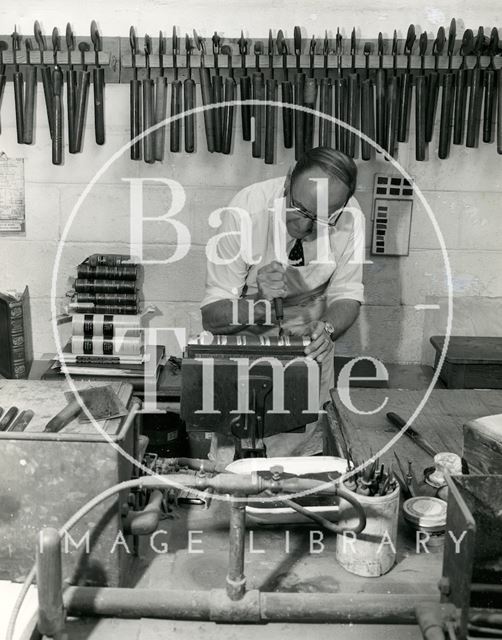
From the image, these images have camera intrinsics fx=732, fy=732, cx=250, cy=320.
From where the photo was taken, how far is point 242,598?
1.26m

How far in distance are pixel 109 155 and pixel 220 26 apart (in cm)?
76

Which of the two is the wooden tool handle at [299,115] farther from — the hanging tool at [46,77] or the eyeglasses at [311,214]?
the hanging tool at [46,77]

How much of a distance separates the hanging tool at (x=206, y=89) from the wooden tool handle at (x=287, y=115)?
0.31m

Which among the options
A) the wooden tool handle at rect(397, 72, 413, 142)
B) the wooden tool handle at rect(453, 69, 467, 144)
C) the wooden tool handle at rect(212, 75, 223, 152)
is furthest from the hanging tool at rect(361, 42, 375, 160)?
the wooden tool handle at rect(212, 75, 223, 152)

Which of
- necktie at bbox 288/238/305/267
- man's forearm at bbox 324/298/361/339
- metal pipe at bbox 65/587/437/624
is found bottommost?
metal pipe at bbox 65/587/437/624

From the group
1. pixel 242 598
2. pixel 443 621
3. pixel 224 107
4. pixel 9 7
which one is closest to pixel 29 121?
pixel 9 7

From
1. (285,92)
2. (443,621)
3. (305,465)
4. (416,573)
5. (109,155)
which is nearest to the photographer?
(443,621)

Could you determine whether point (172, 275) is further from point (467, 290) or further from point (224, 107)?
point (467, 290)

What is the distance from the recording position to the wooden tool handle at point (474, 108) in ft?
10.3

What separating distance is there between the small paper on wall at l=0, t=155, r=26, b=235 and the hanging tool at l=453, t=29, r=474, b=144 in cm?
195

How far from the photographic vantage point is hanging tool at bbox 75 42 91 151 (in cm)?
311

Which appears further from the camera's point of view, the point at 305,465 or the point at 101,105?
the point at 101,105

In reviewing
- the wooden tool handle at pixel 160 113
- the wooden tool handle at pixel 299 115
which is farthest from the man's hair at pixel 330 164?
the wooden tool handle at pixel 160 113

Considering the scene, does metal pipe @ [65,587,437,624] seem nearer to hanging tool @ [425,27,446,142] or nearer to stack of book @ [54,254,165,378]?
stack of book @ [54,254,165,378]
